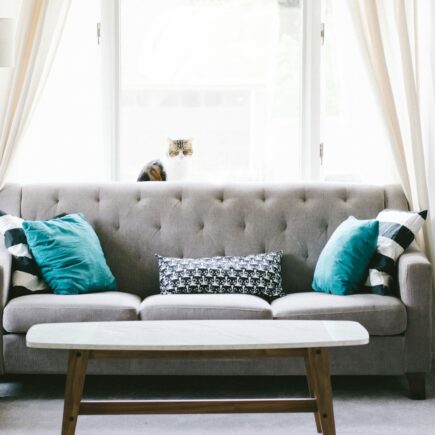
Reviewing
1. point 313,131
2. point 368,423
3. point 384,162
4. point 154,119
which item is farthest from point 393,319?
Answer: point 154,119

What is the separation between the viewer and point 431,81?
3721mm

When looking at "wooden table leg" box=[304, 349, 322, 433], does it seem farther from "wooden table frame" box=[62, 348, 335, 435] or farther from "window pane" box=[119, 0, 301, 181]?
"window pane" box=[119, 0, 301, 181]

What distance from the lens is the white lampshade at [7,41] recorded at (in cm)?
344

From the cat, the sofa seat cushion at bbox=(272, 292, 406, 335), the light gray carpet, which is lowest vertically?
the light gray carpet

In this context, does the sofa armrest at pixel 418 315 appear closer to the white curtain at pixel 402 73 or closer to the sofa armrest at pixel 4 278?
the white curtain at pixel 402 73

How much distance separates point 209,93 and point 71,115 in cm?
78

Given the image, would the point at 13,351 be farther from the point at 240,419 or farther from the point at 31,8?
the point at 31,8

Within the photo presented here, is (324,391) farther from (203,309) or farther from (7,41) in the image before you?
(7,41)

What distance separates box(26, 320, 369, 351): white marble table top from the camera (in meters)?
2.19

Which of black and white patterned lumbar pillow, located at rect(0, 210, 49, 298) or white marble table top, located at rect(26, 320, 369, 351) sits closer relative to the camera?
white marble table top, located at rect(26, 320, 369, 351)

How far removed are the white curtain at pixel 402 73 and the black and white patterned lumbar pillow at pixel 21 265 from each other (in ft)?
6.15

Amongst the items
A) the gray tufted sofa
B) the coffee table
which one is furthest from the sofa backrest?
A: the coffee table

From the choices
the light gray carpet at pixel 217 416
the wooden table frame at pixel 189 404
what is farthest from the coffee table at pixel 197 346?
the light gray carpet at pixel 217 416

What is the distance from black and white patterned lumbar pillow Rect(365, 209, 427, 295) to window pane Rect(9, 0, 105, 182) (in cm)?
165
